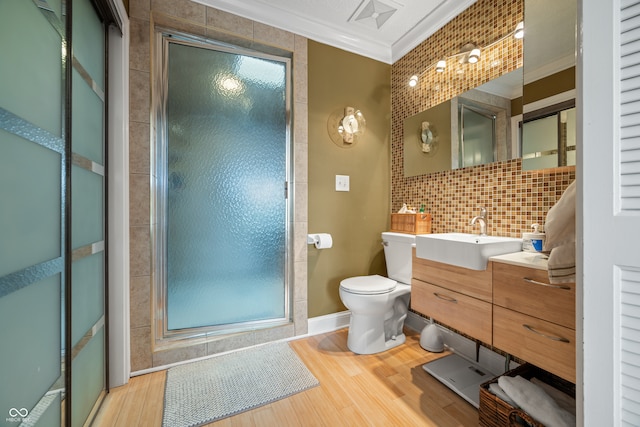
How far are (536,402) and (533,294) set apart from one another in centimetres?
44

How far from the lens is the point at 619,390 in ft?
2.00

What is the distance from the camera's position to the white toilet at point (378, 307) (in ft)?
5.86

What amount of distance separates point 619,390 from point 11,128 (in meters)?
1.64

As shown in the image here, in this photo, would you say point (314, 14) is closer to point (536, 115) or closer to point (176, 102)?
point (176, 102)

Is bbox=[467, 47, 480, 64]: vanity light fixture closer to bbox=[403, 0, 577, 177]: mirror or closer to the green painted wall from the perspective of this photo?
bbox=[403, 0, 577, 177]: mirror

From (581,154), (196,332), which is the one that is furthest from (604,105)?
(196,332)

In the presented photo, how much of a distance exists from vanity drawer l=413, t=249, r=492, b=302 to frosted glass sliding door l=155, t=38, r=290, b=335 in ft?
3.34

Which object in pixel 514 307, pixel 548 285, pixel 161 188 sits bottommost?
pixel 514 307

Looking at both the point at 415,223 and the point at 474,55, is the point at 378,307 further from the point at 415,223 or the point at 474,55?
the point at 474,55

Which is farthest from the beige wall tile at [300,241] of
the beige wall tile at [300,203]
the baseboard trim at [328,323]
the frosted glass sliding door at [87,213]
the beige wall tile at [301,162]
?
the frosted glass sliding door at [87,213]

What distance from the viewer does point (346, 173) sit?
2291mm

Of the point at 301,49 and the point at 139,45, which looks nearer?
the point at 139,45

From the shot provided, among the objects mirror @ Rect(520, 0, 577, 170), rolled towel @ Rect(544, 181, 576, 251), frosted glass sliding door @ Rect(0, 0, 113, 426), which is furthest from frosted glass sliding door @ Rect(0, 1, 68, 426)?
mirror @ Rect(520, 0, 577, 170)

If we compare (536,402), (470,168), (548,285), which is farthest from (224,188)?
(536,402)
